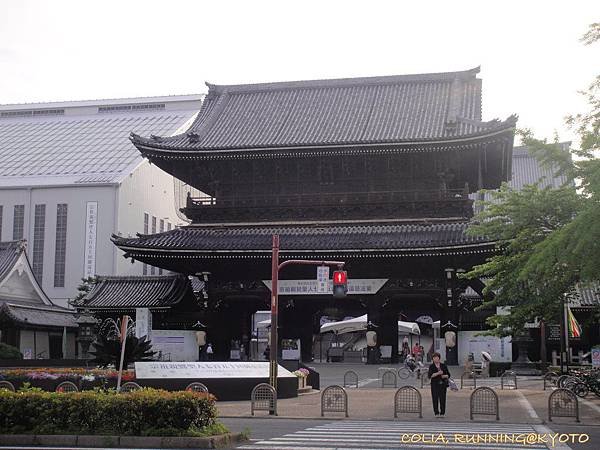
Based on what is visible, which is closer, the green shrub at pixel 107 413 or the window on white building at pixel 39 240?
the green shrub at pixel 107 413

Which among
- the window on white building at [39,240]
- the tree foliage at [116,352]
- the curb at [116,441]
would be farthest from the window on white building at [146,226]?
the curb at [116,441]

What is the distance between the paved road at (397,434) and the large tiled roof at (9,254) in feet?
103

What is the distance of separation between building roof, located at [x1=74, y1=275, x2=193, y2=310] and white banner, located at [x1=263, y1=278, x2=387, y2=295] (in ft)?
20.1

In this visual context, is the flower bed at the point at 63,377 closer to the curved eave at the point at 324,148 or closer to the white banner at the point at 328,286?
the white banner at the point at 328,286

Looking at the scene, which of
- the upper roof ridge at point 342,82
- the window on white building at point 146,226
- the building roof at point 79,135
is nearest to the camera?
the upper roof ridge at point 342,82

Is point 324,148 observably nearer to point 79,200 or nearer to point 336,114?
point 336,114

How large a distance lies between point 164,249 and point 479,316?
54.4ft

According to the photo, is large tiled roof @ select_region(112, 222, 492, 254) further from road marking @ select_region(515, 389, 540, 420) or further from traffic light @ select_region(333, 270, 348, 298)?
traffic light @ select_region(333, 270, 348, 298)

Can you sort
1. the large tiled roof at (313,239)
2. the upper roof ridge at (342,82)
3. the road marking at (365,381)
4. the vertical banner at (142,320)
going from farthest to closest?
the upper roof ridge at (342,82) → the vertical banner at (142,320) → the large tiled roof at (313,239) → the road marking at (365,381)

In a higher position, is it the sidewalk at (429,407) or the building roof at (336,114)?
the building roof at (336,114)

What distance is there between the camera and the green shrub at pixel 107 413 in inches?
651

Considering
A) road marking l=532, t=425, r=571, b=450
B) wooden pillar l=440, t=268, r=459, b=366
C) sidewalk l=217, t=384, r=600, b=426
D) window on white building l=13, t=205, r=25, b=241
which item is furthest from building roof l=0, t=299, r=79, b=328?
road marking l=532, t=425, r=571, b=450

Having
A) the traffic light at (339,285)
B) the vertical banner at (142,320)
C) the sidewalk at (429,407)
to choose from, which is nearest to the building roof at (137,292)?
the vertical banner at (142,320)

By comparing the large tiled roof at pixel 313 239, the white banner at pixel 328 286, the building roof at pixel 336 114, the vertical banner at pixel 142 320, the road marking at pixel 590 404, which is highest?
the building roof at pixel 336 114
